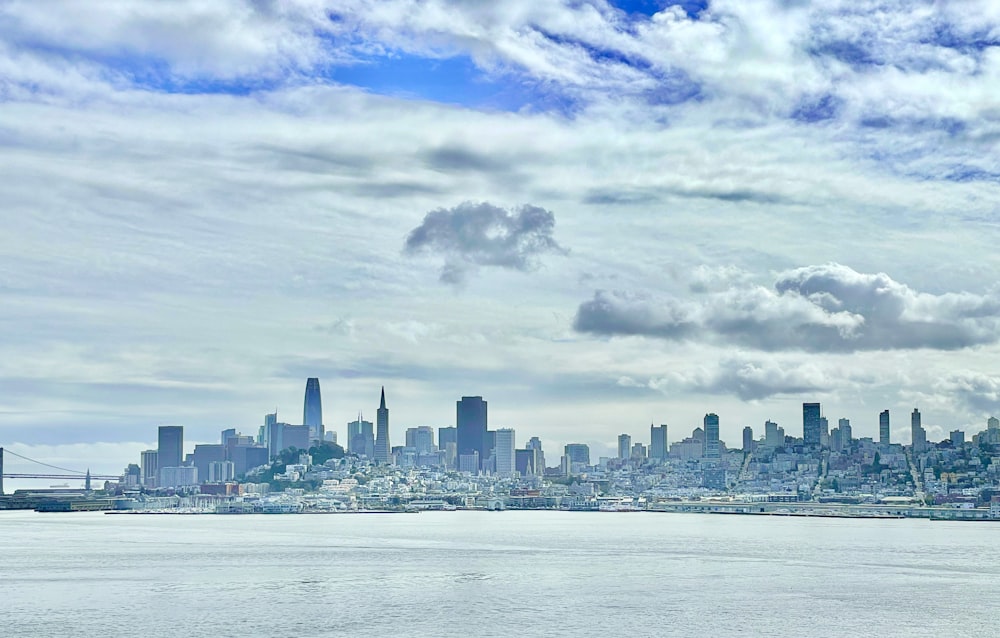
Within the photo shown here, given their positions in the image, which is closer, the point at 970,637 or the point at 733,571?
the point at 970,637

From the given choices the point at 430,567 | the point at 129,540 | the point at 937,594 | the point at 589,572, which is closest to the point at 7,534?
the point at 129,540

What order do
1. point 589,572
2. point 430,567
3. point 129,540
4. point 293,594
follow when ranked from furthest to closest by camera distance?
point 129,540
point 430,567
point 589,572
point 293,594

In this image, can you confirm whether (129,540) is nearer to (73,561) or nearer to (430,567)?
(73,561)

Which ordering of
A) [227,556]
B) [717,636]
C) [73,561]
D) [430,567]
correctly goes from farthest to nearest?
[227,556]
[73,561]
[430,567]
[717,636]

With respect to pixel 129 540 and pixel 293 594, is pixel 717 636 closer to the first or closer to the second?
pixel 293 594

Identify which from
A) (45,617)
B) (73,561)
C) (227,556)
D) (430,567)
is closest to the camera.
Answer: (45,617)

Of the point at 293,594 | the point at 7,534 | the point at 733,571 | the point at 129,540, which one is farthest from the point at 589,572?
the point at 7,534
